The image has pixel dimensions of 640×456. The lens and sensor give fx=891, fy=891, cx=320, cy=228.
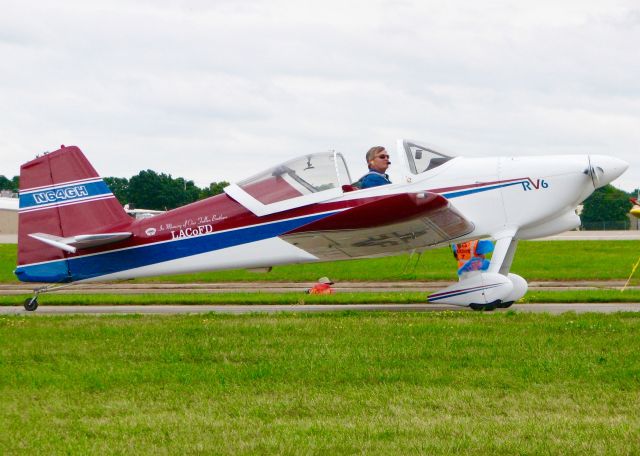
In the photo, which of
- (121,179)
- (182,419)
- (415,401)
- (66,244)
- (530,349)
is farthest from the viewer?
(121,179)

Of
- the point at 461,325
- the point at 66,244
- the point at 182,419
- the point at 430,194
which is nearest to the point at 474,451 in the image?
the point at 182,419

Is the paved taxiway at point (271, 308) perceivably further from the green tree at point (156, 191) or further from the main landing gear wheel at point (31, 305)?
the green tree at point (156, 191)

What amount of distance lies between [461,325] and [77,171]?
23.4ft

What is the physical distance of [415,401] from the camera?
6293mm

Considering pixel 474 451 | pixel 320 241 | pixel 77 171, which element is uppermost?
pixel 77 171

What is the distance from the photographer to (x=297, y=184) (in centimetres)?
1289

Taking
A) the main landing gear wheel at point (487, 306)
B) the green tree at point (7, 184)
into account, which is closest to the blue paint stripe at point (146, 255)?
the main landing gear wheel at point (487, 306)

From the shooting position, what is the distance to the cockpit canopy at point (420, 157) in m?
12.7

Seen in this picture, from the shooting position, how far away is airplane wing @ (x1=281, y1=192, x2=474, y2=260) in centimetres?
1180

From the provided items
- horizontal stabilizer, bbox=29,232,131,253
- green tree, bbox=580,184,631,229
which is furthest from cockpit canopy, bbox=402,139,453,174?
green tree, bbox=580,184,631,229

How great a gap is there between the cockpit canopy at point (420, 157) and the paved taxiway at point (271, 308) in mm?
2141

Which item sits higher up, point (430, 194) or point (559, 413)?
point (430, 194)

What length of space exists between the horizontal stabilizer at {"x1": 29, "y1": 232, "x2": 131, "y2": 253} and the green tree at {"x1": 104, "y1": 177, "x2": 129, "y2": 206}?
87.5 metres

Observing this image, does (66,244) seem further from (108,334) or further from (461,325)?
(461,325)
